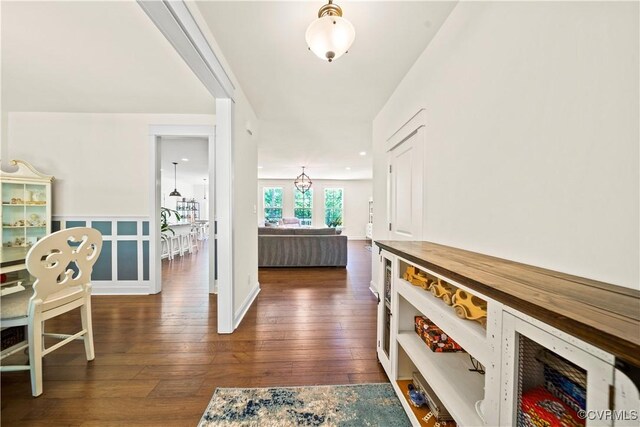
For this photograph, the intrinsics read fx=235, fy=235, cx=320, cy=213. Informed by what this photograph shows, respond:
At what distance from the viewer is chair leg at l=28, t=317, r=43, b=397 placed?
1.43 m

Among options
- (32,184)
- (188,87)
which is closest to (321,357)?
(188,87)

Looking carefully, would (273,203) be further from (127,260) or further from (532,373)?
(532,373)

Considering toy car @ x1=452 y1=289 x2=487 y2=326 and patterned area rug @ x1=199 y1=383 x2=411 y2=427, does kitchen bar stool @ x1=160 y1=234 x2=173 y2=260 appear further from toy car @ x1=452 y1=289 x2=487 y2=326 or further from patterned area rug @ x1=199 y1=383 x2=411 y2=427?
toy car @ x1=452 y1=289 x2=487 y2=326

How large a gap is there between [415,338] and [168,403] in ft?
5.07

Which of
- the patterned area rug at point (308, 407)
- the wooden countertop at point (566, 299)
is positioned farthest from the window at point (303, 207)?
the wooden countertop at point (566, 299)

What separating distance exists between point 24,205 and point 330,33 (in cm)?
425

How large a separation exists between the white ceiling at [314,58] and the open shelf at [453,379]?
2.11 m

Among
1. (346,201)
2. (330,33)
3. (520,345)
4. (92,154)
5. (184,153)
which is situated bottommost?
(520,345)

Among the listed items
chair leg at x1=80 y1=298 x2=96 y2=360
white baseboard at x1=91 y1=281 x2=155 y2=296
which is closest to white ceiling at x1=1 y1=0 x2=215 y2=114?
chair leg at x1=80 y1=298 x2=96 y2=360

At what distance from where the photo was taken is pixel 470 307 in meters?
0.96

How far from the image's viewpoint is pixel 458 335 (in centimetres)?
92

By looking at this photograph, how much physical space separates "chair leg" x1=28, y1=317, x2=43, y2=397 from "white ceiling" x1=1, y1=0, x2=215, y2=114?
6.76 ft

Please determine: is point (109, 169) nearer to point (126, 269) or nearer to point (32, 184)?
point (32, 184)

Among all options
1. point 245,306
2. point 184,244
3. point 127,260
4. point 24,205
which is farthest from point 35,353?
point 184,244
